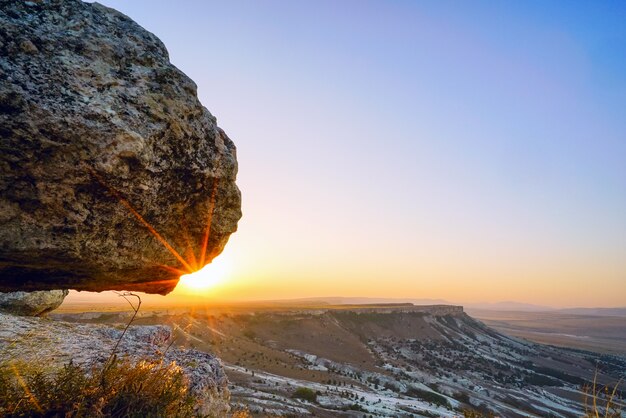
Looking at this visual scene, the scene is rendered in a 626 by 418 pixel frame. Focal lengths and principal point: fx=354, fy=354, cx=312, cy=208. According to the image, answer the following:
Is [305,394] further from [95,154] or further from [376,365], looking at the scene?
[95,154]

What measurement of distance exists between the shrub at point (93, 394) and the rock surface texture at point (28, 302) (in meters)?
6.03

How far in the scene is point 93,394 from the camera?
168 inches

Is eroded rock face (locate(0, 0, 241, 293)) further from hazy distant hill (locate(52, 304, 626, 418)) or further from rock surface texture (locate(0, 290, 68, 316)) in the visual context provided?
hazy distant hill (locate(52, 304, 626, 418))

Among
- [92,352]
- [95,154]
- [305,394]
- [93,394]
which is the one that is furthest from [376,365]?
[95,154]

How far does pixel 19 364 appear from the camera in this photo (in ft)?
18.3

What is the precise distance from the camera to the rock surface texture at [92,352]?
636cm

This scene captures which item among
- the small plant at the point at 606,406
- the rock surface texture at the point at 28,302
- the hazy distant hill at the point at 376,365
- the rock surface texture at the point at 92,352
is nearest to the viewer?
the small plant at the point at 606,406

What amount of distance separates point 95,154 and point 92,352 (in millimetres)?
5579

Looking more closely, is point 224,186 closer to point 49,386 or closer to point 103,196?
point 103,196

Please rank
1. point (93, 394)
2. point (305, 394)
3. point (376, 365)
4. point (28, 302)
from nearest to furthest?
point (93, 394)
point (28, 302)
point (305, 394)
point (376, 365)

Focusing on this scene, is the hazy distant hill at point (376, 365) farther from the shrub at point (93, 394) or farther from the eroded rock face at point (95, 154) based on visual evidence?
the eroded rock face at point (95, 154)

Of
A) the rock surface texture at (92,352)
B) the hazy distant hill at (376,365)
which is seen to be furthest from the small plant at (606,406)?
the hazy distant hill at (376,365)

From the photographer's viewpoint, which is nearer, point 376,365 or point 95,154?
point 95,154

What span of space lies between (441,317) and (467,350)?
20.7m
